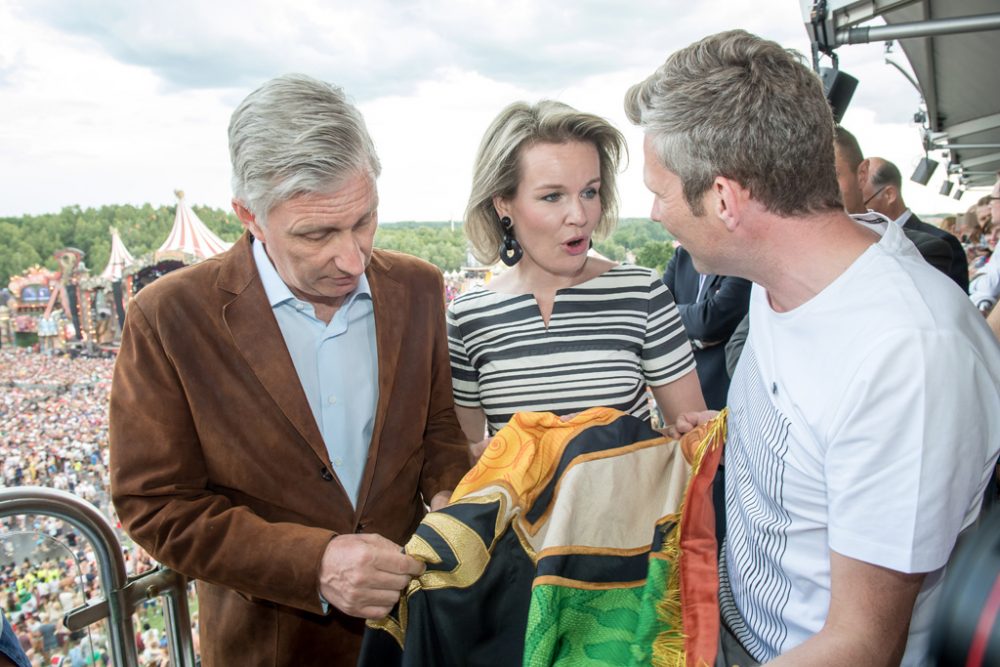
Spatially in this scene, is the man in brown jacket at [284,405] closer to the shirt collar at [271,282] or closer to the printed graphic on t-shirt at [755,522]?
the shirt collar at [271,282]

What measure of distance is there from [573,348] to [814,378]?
0.83 meters

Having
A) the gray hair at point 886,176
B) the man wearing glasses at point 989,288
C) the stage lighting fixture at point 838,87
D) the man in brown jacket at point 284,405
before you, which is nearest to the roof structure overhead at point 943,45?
the stage lighting fixture at point 838,87

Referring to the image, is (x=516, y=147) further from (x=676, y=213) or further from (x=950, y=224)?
(x=950, y=224)

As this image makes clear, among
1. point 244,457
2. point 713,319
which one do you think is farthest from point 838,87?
point 244,457

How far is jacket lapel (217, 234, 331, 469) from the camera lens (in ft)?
4.49

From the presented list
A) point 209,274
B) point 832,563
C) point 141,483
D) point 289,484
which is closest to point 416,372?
point 289,484

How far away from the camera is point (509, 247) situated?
6.39ft

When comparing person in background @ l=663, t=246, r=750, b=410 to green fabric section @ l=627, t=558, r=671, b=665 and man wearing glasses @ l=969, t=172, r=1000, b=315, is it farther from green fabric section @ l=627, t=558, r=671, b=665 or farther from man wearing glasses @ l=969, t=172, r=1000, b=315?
man wearing glasses @ l=969, t=172, r=1000, b=315

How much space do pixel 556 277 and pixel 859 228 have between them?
2.91 ft

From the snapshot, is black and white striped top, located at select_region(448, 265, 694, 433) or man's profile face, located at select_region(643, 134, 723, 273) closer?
man's profile face, located at select_region(643, 134, 723, 273)

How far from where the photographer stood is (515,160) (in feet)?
6.01

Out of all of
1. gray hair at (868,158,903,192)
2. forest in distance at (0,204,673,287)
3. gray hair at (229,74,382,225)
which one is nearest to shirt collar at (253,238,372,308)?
gray hair at (229,74,382,225)

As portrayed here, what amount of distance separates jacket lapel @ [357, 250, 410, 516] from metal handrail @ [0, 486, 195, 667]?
0.60 m

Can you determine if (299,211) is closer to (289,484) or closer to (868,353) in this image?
(289,484)
